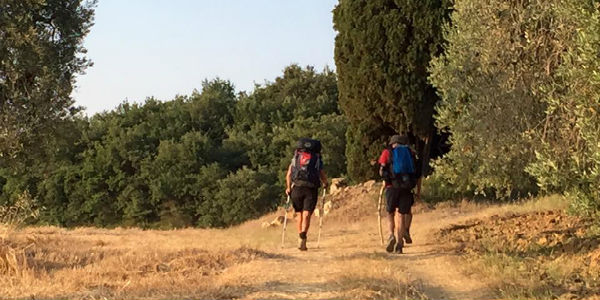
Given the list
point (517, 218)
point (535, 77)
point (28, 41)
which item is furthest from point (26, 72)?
point (517, 218)

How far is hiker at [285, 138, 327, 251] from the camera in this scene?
485 inches

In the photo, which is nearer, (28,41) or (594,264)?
(594,264)

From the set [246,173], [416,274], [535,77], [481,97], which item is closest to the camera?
[416,274]

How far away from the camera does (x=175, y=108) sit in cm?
4253

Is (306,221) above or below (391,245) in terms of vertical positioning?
above

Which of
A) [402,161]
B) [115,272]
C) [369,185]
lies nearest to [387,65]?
[369,185]

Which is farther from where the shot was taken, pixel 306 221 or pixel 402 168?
pixel 306 221

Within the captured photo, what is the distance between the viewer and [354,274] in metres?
8.77

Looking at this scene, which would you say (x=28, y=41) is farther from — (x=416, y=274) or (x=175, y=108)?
(x=175, y=108)

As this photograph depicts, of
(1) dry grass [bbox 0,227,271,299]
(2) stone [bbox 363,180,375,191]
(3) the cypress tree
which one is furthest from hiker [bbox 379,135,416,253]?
(2) stone [bbox 363,180,375,191]

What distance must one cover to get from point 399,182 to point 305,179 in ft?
5.70

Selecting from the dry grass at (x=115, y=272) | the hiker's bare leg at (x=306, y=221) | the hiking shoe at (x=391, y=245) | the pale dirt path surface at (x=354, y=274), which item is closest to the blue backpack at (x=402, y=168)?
the hiking shoe at (x=391, y=245)

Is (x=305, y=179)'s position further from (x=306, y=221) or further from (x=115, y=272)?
(x=115, y=272)

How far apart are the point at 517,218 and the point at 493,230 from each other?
6.15 feet
